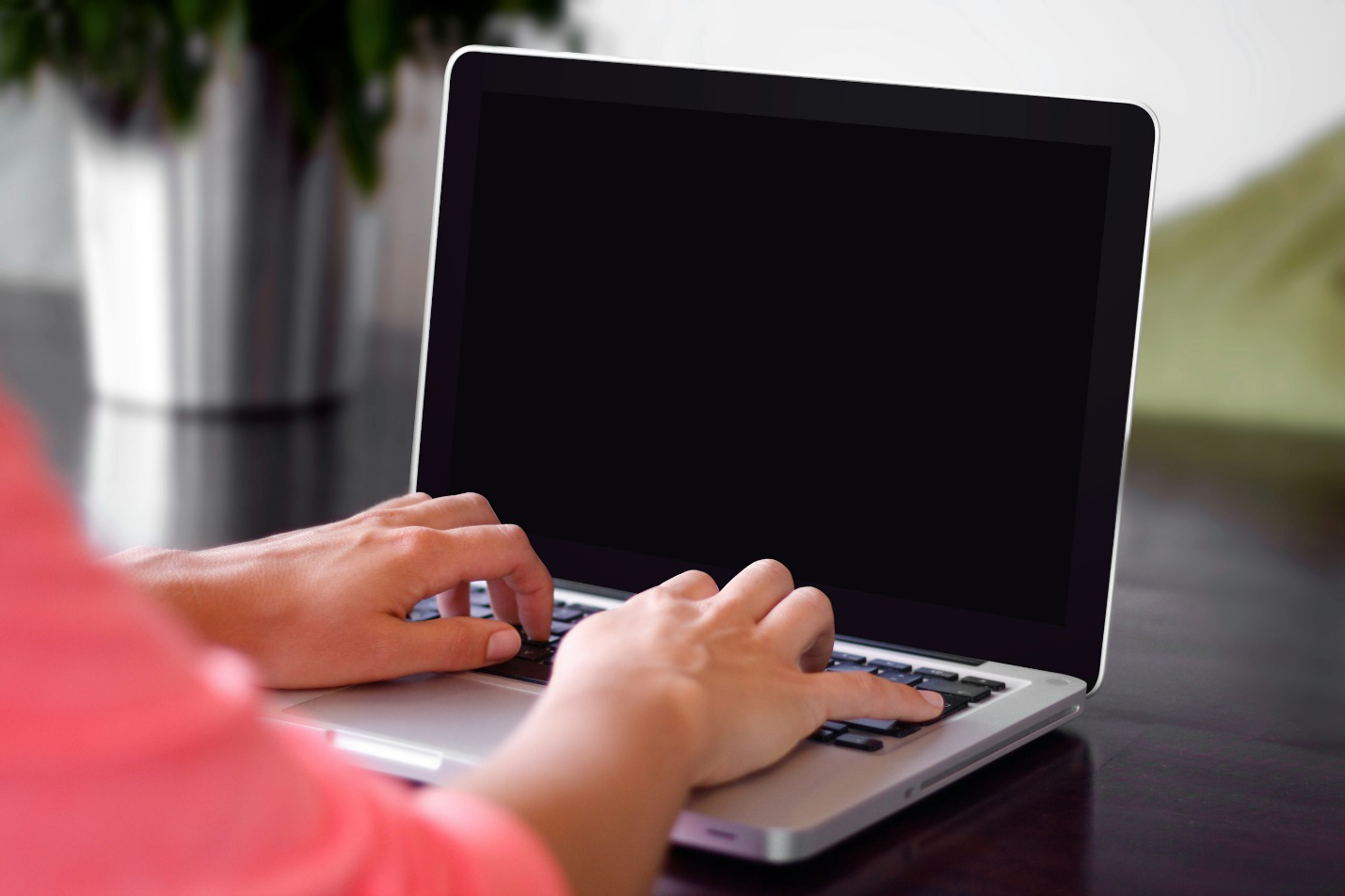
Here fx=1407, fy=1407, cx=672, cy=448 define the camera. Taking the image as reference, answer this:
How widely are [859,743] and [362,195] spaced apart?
51.3 inches

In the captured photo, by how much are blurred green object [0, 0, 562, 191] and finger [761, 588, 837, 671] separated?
3.92 ft

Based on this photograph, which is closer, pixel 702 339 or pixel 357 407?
pixel 702 339

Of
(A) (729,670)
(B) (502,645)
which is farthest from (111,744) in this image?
(B) (502,645)

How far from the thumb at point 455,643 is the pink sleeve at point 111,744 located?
0.38 meters

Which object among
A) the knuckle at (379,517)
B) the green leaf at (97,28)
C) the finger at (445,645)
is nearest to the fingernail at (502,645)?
the finger at (445,645)

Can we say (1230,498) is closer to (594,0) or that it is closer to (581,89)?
(581,89)

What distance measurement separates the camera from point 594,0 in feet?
6.52

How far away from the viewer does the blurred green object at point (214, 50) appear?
5.29ft

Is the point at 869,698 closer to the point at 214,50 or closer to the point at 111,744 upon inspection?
the point at 111,744

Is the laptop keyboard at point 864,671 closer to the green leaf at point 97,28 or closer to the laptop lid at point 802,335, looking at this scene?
the laptop lid at point 802,335

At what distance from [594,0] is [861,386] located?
4.60 ft

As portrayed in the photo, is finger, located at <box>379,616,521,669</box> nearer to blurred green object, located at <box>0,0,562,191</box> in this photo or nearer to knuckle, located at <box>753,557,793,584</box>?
knuckle, located at <box>753,557,793,584</box>

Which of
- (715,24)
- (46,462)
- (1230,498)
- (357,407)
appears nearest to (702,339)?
(46,462)

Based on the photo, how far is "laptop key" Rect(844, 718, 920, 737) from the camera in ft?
1.90
